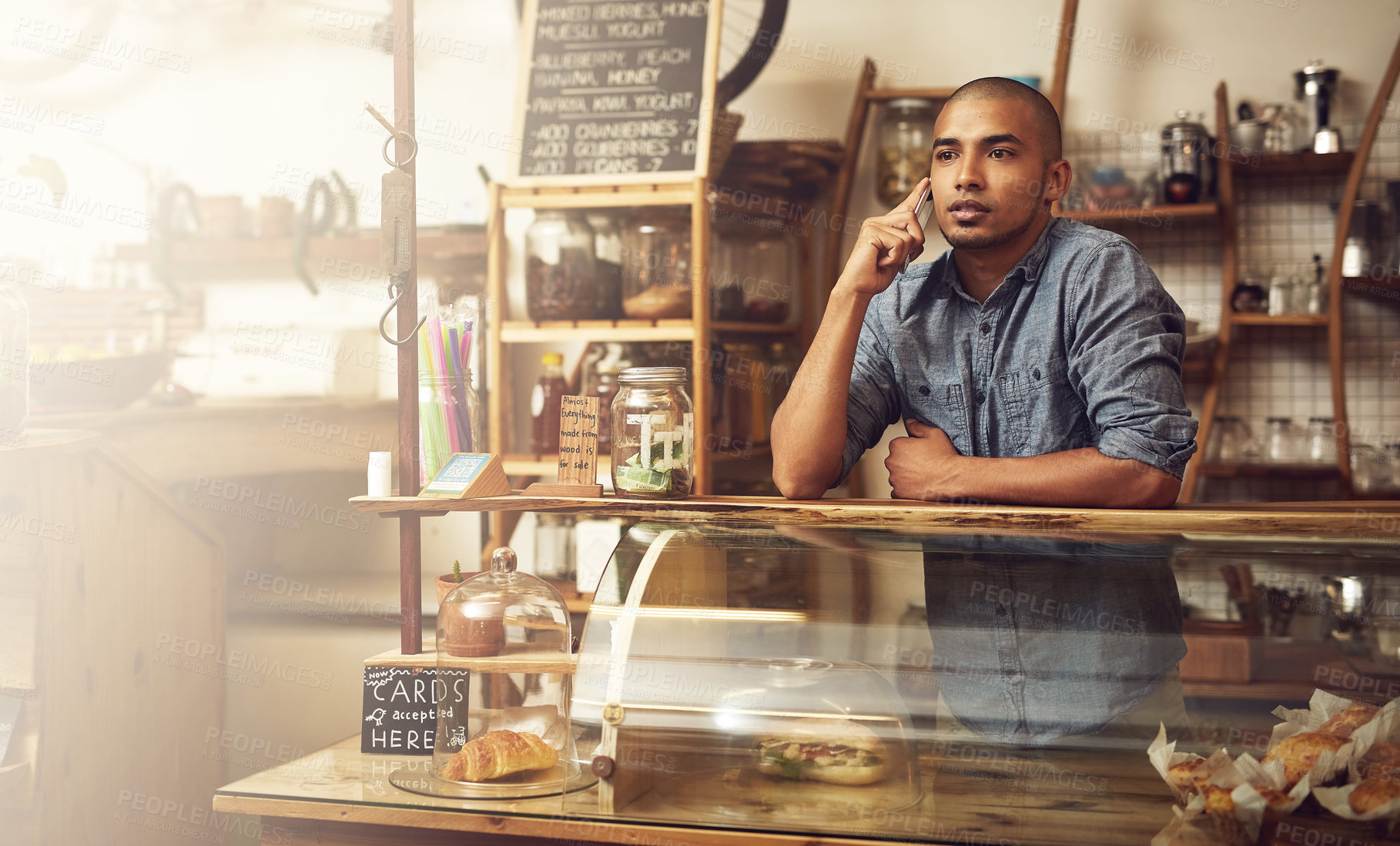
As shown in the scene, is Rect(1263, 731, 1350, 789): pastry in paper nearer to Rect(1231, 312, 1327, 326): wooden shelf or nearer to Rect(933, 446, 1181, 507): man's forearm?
Rect(933, 446, 1181, 507): man's forearm

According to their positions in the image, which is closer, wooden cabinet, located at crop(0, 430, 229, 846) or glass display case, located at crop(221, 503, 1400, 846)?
glass display case, located at crop(221, 503, 1400, 846)

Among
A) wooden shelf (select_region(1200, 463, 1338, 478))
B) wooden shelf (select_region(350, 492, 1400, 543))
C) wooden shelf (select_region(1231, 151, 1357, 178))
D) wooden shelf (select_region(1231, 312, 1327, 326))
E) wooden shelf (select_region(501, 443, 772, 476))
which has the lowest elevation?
wooden shelf (select_region(1200, 463, 1338, 478))

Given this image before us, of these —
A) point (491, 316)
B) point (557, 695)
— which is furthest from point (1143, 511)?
point (491, 316)

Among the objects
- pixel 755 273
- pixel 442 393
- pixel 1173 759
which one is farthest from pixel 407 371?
pixel 755 273

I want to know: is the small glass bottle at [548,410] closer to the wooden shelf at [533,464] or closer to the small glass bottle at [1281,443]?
the wooden shelf at [533,464]

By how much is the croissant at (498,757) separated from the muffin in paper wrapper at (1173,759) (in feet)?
2.65

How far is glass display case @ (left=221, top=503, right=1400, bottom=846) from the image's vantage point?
123 cm

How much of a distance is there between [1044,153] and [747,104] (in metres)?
2.17

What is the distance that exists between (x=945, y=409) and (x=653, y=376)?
53 cm

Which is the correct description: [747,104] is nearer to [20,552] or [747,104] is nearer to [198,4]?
[198,4]

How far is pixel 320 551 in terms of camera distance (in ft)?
12.4

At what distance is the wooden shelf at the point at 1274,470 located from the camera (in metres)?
3.23

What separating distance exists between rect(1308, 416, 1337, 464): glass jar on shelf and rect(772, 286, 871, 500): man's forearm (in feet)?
7.71

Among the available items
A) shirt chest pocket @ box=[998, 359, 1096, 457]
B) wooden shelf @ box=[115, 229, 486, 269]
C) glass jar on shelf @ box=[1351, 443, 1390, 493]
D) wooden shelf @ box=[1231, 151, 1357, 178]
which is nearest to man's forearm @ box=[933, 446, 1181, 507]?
shirt chest pocket @ box=[998, 359, 1096, 457]
